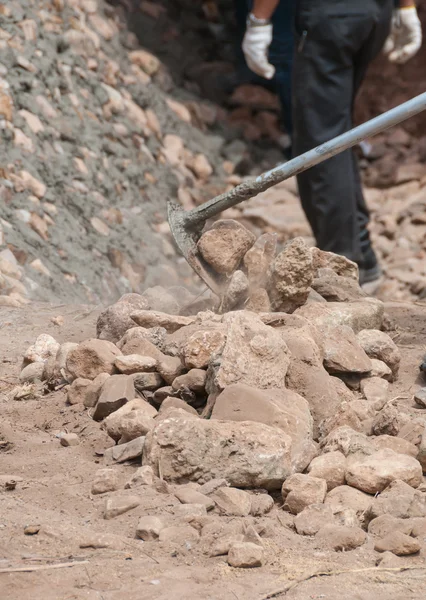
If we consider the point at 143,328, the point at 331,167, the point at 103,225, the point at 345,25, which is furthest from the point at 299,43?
the point at 143,328

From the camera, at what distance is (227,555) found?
5.57 feet

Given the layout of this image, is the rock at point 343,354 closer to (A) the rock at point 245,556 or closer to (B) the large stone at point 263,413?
(B) the large stone at point 263,413

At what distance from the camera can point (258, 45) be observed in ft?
14.0

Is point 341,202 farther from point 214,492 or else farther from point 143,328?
point 214,492

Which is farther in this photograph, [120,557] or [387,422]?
[387,422]

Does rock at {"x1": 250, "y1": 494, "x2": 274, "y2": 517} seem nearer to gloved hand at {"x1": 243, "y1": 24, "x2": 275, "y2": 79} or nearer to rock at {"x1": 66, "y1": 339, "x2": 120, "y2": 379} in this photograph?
rock at {"x1": 66, "y1": 339, "x2": 120, "y2": 379}

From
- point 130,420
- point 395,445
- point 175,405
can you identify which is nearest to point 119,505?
point 130,420

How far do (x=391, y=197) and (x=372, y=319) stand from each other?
3.56 m

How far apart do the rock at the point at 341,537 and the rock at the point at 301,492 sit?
0.12 meters

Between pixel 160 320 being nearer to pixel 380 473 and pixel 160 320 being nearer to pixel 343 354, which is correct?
pixel 343 354

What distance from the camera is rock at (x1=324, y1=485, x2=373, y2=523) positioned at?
191cm

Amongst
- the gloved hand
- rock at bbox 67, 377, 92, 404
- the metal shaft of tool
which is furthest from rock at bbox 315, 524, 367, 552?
the gloved hand

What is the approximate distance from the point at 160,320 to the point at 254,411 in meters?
0.62

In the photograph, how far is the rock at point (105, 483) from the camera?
196 cm
